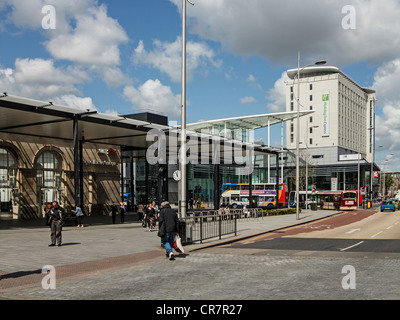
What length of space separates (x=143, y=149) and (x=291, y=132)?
262 ft

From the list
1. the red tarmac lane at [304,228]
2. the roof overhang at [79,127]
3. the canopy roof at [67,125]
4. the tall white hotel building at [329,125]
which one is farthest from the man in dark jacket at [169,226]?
the tall white hotel building at [329,125]

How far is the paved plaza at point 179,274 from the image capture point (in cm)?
814

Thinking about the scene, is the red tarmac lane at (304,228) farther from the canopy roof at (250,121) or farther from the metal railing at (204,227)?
the canopy roof at (250,121)

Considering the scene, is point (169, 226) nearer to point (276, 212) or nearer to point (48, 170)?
point (48, 170)

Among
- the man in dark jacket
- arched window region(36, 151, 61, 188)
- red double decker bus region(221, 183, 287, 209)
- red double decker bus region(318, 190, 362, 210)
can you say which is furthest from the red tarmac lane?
red double decker bus region(318, 190, 362, 210)

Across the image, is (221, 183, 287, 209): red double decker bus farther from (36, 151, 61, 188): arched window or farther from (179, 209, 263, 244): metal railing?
(179, 209, 263, 244): metal railing

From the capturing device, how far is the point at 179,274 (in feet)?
34.2

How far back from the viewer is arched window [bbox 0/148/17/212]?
1307 inches

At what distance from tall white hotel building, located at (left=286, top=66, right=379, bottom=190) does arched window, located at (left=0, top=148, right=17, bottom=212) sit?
72.9 metres

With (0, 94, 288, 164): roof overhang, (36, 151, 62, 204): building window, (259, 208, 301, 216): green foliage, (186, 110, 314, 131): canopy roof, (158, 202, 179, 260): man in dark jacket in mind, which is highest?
(186, 110, 314, 131): canopy roof

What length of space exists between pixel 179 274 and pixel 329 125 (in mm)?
105100

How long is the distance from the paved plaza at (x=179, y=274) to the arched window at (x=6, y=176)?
18.7m

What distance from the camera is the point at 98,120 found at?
28625 mm

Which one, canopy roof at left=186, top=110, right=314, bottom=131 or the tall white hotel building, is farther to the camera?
the tall white hotel building
